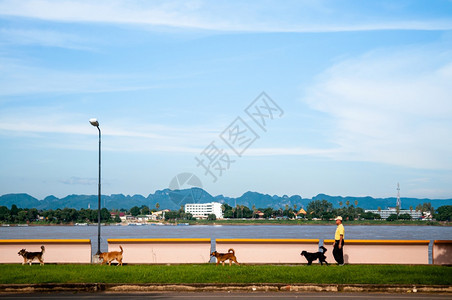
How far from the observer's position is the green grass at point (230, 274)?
654 inches

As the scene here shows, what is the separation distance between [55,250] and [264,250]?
8089 mm

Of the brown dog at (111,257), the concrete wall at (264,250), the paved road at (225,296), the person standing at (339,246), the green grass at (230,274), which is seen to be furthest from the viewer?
the concrete wall at (264,250)

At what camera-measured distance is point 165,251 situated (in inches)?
835

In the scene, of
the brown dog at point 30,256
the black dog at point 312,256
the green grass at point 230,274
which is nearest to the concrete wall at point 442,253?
the green grass at point 230,274

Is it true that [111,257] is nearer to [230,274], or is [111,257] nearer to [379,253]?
[230,274]

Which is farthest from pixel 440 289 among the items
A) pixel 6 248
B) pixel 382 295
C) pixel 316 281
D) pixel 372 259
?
pixel 6 248

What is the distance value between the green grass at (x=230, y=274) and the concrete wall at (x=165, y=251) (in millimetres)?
1944

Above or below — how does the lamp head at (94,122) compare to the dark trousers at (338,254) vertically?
above

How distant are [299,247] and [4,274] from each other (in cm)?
1061

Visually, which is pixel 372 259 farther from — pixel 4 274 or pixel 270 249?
pixel 4 274

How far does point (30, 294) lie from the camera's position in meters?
15.7

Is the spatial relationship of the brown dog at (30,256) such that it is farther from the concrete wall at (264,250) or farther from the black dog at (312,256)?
the black dog at (312,256)

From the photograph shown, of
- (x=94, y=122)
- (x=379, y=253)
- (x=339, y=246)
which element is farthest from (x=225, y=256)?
(x=94, y=122)

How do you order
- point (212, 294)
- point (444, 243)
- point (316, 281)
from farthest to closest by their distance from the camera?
point (444, 243) < point (316, 281) < point (212, 294)
